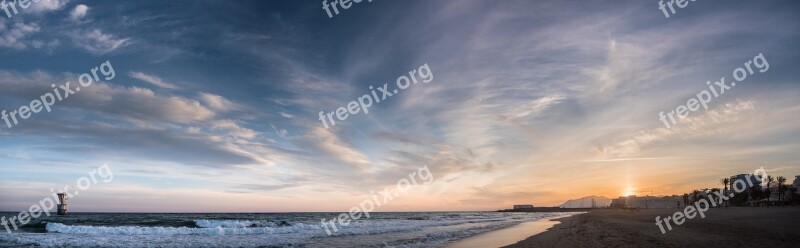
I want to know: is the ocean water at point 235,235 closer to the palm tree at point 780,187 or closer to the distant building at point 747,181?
the palm tree at point 780,187

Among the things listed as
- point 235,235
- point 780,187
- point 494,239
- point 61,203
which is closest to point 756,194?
point 780,187

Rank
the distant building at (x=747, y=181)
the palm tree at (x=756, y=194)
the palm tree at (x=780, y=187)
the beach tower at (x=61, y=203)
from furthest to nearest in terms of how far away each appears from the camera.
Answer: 1. the distant building at (x=747, y=181)
2. the palm tree at (x=756, y=194)
3. the palm tree at (x=780, y=187)
4. the beach tower at (x=61, y=203)

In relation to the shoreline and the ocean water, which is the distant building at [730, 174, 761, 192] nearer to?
the ocean water

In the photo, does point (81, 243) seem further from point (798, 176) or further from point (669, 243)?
point (798, 176)

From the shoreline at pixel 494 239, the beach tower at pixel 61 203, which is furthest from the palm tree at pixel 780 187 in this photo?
the beach tower at pixel 61 203

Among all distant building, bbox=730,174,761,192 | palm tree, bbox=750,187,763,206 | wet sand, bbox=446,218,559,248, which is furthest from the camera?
distant building, bbox=730,174,761,192

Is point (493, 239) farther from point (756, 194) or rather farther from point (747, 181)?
point (747, 181)

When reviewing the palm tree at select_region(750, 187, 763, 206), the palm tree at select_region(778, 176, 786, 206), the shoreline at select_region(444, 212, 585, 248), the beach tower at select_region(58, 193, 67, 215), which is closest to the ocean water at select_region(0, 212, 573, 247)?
the shoreline at select_region(444, 212, 585, 248)

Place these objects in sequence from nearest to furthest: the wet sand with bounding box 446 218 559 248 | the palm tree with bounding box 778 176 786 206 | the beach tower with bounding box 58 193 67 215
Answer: the wet sand with bounding box 446 218 559 248
the beach tower with bounding box 58 193 67 215
the palm tree with bounding box 778 176 786 206

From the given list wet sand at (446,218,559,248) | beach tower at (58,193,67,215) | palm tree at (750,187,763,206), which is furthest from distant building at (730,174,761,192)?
beach tower at (58,193,67,215)

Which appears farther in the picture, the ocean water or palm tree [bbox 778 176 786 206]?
palm tree [bbox 778 176 786 206]

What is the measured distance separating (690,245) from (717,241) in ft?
8.18

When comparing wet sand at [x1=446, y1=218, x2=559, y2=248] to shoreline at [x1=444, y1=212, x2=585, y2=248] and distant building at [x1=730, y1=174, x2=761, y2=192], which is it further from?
distant building at [x1=730, y1=174, x2=761, y2=192]

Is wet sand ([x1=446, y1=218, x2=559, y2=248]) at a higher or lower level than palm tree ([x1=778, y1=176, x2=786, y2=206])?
lower
